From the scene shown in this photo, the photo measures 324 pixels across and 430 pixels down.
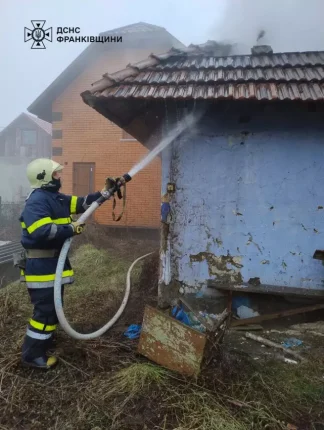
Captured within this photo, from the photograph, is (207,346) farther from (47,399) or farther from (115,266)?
(115,266)

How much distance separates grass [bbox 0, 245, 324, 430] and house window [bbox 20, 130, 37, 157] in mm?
31997

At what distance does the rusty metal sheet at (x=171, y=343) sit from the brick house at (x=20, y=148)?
31.7 m

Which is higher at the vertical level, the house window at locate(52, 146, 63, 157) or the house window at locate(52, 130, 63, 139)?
the house window at locate(52, 130, 63, 139)

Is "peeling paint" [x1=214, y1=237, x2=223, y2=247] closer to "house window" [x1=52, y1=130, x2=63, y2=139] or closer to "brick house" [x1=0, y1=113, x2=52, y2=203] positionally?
"house window" [x1=52, y1=130, x2=63, y2=139]

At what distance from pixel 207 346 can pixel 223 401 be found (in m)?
0.49

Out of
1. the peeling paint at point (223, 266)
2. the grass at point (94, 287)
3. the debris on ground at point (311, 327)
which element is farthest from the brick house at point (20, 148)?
the debris on ground at point (311, 327)

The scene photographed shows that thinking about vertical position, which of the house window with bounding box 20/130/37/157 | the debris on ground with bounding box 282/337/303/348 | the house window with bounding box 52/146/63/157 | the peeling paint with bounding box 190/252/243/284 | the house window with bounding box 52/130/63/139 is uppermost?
the house window with bounding box 20/130/37/157

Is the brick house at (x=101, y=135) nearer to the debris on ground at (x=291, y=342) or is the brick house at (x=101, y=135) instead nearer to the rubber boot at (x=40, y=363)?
the debris on ground at (x=291, y=342)

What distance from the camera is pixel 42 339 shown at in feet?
11.1

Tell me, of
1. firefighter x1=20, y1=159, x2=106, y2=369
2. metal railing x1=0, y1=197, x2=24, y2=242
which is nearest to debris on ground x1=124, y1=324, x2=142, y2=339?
firefighter x1=20, y1=159, x2=106, y2=369

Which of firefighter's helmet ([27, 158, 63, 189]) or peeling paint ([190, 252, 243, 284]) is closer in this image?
firefighter's helmet ([27, 158, 63, 189])

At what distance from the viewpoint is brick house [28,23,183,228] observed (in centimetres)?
1283

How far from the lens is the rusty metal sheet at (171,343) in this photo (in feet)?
10.1

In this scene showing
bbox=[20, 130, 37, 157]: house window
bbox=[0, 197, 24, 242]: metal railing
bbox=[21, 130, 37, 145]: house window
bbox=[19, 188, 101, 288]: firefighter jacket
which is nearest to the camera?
bbox=[19, 188, 101, 288]: firefighter jacket
